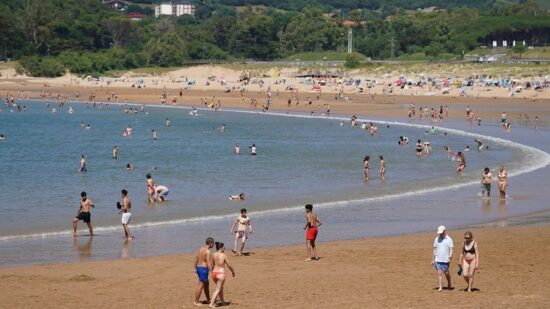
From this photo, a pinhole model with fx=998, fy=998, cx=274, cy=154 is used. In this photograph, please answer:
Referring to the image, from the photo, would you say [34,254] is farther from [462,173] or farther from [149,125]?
[149,125]

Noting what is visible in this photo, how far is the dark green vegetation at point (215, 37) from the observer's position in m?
121

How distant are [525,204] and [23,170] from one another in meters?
21.0

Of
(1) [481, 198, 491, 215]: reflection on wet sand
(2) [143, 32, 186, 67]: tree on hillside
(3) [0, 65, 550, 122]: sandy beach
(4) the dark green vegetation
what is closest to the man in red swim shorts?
(1) [481, 198, 491, 215]: reflection on wet sand

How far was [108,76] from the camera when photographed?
377ft

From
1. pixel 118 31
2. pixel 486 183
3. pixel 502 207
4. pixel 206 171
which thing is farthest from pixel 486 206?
pixel 118 31

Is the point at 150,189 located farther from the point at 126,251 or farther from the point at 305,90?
the point at 305,90

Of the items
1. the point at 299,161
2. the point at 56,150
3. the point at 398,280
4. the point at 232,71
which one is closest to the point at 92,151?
the point at 56,150

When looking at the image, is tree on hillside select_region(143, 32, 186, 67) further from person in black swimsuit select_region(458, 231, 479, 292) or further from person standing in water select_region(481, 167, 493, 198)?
person in black swimsuit select_region(458, 231, 479, 292)

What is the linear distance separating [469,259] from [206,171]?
24.0 meters

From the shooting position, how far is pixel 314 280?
55.9ft

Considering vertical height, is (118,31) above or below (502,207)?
above

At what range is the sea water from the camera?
2550 cm

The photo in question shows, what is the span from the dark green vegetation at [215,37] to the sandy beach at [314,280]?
95.5 m

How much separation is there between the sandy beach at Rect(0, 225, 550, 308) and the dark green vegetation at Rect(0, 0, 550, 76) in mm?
95533
